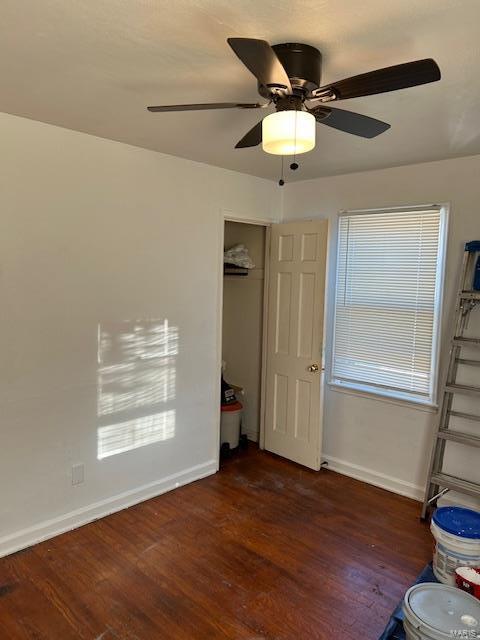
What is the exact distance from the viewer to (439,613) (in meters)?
1.63

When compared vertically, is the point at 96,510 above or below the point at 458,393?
→ below

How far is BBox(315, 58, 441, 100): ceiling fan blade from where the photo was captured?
52.9 inches

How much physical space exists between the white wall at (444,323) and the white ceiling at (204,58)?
16.0 inches

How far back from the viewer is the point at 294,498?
3330 mm

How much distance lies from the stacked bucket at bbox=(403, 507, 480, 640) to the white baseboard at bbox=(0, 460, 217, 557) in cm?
190

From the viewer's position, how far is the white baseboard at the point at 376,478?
11.0 feet

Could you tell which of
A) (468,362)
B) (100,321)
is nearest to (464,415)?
(468,362)

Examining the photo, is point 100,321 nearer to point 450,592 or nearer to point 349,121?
point 349,121

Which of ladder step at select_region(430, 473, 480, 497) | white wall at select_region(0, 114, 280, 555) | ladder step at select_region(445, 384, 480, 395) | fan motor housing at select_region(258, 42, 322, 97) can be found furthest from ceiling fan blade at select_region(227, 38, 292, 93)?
ladder step at select_region(430, 473, 480, 497)

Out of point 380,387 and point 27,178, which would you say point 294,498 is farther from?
point 27,178

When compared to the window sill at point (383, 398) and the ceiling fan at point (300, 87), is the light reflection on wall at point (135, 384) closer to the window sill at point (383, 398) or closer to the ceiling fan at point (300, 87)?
the window sill at point (383, 398)

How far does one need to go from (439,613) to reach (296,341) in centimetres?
242

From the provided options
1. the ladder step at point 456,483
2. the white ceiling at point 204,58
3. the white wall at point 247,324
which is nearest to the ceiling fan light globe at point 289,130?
the white ceiling at point 204,58

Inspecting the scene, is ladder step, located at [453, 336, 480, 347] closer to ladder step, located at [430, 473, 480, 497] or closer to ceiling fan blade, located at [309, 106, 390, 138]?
ladder step, located at [430, 473, 480, 497]
